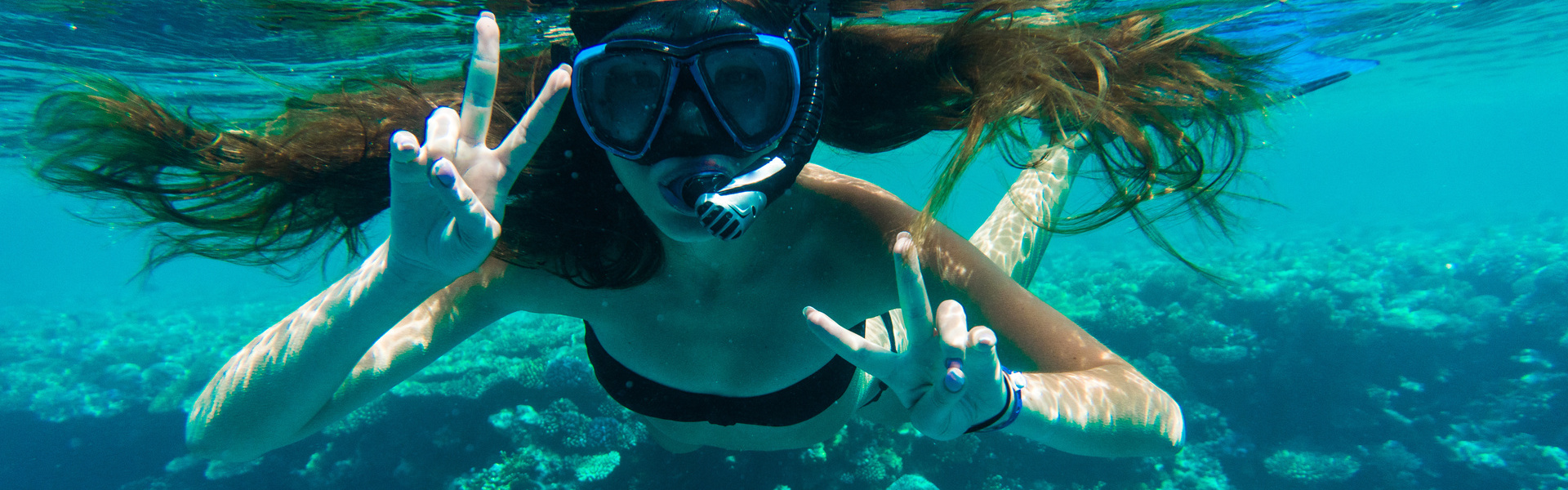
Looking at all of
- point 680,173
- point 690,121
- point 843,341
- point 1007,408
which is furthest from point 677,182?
point 1007,408

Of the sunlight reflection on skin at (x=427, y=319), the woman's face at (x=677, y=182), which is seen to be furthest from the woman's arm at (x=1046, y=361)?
the sunlight reflection on skin at (x=427, y=319)

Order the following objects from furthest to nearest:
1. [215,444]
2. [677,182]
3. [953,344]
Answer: [215,444] → [677,182] → [953,344]

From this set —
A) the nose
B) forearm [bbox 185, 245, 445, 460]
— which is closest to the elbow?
forearm [bbox 185, 245, 445, 460]

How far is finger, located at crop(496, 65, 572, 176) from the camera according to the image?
1434 millimetres

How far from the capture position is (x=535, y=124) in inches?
57.3

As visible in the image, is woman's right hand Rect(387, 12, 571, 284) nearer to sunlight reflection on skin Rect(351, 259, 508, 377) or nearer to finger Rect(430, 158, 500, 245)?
finger Rect(430, 158, 500, 245)

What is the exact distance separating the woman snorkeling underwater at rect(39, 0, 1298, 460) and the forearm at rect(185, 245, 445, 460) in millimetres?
12

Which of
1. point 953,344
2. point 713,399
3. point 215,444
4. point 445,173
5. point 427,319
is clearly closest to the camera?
point 445,173

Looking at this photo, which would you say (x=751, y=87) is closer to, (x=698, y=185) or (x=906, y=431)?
(x=698, y=185)

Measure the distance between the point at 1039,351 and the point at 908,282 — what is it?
715 mm

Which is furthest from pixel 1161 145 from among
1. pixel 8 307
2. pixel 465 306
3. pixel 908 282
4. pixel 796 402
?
pixel 8 307

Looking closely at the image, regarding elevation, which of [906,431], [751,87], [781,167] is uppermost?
[751,87]

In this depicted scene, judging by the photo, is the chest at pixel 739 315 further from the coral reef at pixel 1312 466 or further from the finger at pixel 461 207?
the coral reef at pixel 1312 466

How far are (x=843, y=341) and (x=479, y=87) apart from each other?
1.06m
